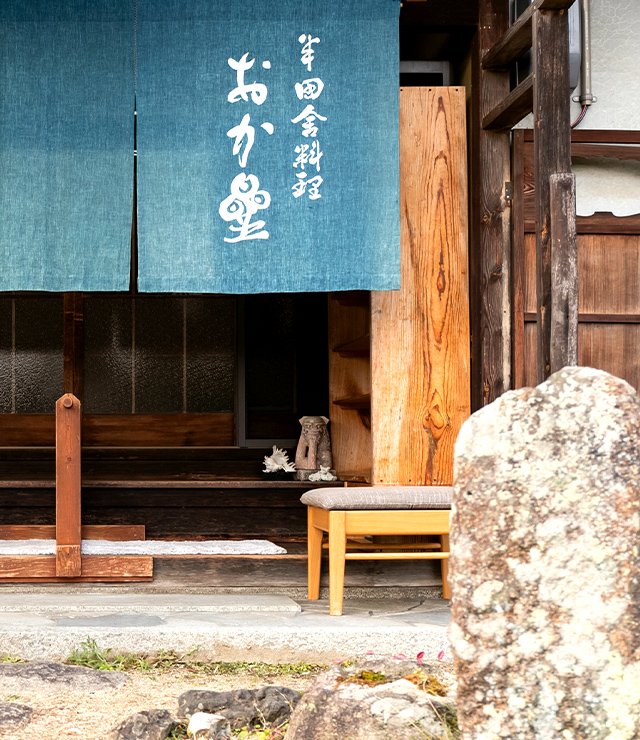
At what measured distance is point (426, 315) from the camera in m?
5.65

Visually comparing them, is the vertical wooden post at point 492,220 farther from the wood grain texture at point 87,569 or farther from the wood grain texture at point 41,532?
the wood grain texture at point 41,532

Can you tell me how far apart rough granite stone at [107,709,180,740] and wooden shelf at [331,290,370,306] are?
342 centimetres

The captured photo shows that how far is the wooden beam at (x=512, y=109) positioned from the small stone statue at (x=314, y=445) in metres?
2.86

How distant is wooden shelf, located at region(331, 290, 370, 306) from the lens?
20.0 feet

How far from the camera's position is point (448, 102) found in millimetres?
5688

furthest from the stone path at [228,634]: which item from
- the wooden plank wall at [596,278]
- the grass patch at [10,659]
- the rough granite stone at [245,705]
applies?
the wooden plank wall at [596,278]

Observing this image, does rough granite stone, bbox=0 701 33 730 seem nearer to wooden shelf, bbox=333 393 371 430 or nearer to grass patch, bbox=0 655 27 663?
grass patch, bbox=0 655 27 663

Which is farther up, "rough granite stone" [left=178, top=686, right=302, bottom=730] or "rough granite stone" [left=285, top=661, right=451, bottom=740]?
"rough granite stone" [left=285, top=661, right=451, bottom=740]

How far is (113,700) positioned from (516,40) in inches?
168

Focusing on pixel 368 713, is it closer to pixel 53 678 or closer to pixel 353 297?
pixel 53 678

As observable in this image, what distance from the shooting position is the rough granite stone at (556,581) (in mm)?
2320

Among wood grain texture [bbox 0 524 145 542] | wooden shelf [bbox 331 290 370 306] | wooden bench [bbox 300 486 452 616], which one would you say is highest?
wooden shelf [bbox 331 290 370 306]

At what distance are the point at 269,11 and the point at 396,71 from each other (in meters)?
0.87

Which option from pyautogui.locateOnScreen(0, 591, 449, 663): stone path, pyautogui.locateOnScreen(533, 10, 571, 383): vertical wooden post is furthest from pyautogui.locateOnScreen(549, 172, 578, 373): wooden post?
pyautogui.locateOnScreen(0, 591, 449, 663): stone path
